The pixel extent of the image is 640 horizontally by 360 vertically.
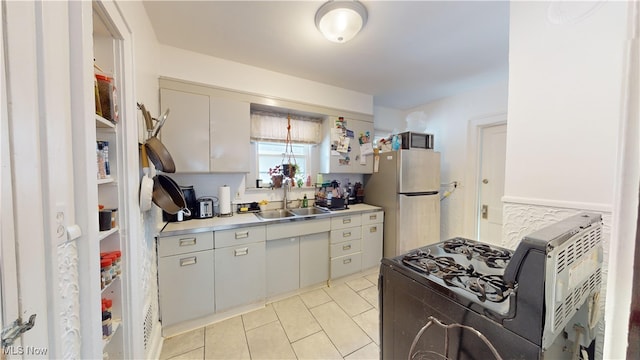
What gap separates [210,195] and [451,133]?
322 cm

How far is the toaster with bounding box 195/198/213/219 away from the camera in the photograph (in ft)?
6.59

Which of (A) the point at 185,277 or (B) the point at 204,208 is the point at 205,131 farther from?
(A) the point at 185,277

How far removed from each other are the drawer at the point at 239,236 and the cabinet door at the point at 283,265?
0.15 metres

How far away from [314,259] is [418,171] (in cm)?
161

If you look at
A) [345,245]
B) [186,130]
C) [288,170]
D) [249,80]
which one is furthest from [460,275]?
[249,80]

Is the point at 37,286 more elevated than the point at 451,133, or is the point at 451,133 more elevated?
the point at 451,133

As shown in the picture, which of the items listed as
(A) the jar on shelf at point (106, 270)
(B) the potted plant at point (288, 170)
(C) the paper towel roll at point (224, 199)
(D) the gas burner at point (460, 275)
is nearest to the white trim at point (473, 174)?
(D) the gas burner at point (460, 275)

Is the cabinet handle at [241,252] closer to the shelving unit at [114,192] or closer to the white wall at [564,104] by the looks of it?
the shelving unit at [114,192]

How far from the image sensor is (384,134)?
11.7 feet

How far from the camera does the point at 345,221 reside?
240cm

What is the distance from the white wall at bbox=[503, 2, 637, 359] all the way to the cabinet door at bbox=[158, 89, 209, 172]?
2.27 metres

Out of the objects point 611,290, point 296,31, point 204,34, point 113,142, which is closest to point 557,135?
point 611,290

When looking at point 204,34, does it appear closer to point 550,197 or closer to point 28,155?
point 28,155

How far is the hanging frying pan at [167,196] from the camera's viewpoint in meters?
1.41
